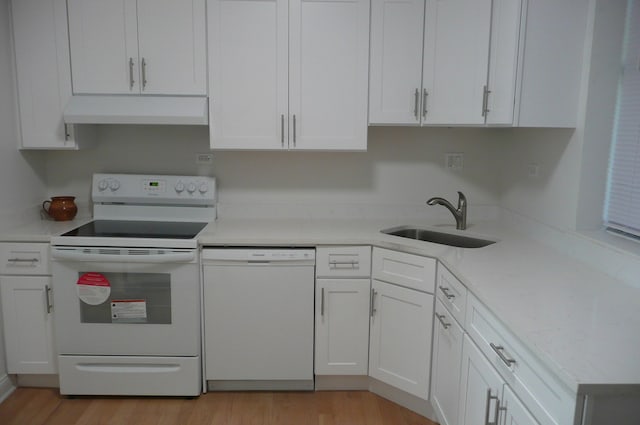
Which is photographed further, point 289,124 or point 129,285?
point 289,124

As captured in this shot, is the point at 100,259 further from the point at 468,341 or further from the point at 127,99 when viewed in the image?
the point at 468,341

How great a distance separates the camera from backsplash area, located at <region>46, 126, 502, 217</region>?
2.99 meters

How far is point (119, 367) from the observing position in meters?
2.56

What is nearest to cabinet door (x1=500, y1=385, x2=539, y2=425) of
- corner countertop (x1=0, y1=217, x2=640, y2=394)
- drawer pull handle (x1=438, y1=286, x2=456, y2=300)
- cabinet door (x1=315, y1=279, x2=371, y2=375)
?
corner countertop (x1=0, y1=217, x2=640, y2=394)

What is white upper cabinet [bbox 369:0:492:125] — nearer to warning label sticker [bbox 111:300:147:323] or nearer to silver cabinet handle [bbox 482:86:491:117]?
silver cabinet handle [bbox 482:86:491:117]

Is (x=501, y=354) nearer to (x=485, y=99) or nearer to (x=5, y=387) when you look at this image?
(x=485, y=99)

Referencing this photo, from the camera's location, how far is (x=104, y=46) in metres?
2.57

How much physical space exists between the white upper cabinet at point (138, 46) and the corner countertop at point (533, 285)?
0.83 m

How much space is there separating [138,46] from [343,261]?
161 centimetres

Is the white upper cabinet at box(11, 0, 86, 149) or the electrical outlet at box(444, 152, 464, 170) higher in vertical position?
the white upper cabinet at box(11, 0, 86, 149)

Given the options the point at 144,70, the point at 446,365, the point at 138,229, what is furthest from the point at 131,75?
the point at 446,365

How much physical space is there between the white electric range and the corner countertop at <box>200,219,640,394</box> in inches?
10.3

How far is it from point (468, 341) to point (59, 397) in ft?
7.22

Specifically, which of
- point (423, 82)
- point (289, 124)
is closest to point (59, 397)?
point (289, 124)
